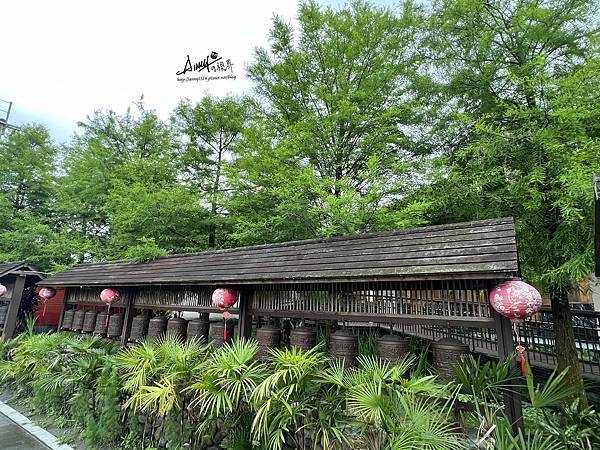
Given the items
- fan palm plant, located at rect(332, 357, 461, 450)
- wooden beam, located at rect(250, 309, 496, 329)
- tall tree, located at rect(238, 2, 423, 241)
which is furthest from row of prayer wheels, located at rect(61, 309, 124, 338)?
fan palm plant, located at rect(332, 357, 461, 450)

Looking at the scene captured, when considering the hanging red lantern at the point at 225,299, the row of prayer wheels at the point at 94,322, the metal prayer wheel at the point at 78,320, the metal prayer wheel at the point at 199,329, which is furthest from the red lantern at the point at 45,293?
the hanging red lantern at the point at 225,299

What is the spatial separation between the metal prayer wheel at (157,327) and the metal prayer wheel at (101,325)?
215 centimetres

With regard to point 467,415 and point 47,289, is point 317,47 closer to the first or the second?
point 467,415

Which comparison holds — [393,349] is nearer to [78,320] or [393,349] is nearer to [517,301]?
[517,301]

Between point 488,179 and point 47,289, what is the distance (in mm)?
13266

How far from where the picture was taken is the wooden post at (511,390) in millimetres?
3217

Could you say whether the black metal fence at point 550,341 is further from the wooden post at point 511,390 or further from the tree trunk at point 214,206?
the tree trunk at point 214,206

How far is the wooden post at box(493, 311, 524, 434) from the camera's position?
322 centimetres

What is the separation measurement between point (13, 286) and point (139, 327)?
26.2 ft

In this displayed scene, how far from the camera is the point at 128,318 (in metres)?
7.72

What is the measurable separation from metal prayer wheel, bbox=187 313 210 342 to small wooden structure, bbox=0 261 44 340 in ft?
30.1

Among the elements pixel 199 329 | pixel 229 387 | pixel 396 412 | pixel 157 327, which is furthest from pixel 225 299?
pixel 396 412

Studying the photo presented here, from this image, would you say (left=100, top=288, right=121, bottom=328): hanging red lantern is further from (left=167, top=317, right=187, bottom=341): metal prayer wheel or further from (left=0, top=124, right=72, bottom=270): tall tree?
(left=0, top=124, right=72, bottom=270): tall tree

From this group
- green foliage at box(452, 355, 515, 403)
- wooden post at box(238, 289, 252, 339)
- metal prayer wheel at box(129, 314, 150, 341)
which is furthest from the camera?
metal prayer wheel at box(129, 314, 150, 341)
